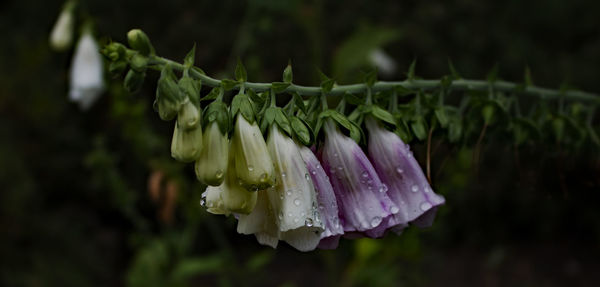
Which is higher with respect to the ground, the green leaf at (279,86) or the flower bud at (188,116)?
the green leaf at (279,86)

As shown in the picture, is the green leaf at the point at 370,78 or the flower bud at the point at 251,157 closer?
the flower bud at the point at 251,157

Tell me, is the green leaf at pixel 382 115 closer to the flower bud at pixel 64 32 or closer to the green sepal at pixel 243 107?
the green sepal at pixel 243 107

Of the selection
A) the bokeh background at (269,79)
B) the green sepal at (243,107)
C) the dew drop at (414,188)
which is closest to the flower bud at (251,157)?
the green sepal at (243,107)

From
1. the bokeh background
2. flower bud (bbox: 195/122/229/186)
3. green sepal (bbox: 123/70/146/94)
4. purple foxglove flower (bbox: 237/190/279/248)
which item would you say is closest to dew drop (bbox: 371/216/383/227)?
purple foxglove flower (bbox: 237/190/279/248)

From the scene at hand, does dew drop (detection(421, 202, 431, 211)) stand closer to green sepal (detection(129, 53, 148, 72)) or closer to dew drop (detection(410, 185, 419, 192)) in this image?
dew drop (detection(410, 185, 419, 192))

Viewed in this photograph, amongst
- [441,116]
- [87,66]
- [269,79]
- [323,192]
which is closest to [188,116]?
[323,192]

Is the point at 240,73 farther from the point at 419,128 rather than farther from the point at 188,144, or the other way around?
the point at 419,128

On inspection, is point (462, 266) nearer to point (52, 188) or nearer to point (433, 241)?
point (433, 241)
